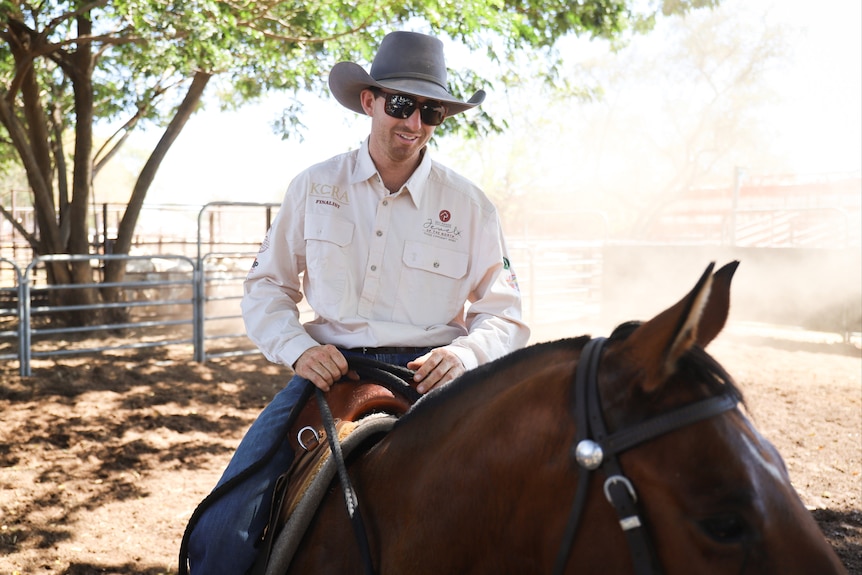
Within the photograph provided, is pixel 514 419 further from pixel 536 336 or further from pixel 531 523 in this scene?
pixel 536 336

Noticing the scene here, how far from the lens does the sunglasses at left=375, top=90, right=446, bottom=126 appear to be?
225 centimetres

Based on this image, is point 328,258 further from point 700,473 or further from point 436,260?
point 700,473

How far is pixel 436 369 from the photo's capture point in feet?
6.77

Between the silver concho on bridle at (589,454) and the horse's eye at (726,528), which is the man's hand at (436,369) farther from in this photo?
the horse's eye at (726,528)

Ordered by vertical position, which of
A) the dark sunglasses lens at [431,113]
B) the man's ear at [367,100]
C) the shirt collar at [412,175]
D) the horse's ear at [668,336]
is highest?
the man's ear at [367,100]

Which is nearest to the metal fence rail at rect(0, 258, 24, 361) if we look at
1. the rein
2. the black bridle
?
the rein

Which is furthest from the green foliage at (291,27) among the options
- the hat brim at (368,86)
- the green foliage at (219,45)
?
the hat brim at (368,86)

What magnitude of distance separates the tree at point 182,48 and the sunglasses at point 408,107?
5.86 metres

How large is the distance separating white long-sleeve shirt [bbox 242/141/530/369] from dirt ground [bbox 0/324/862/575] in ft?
6.47

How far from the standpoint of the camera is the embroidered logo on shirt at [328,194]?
2355 millimetres

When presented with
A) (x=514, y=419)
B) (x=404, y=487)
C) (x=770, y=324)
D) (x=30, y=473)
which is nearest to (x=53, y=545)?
(x=30, y=473)

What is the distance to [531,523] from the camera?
1.27m

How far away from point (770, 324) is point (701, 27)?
78.5 ft

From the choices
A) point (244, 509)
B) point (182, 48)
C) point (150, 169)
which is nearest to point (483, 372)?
point (244, 509)
